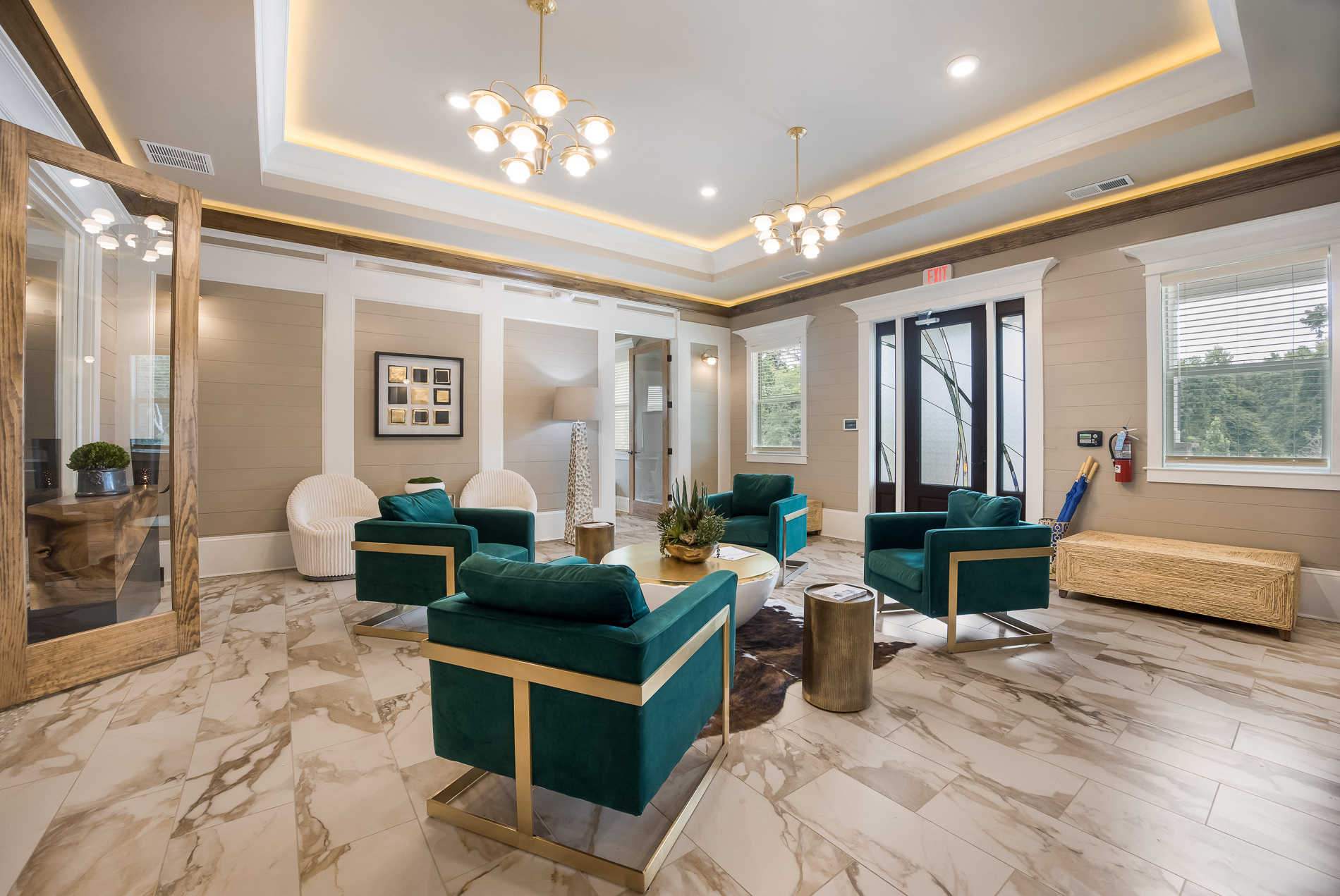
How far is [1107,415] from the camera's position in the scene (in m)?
4.54

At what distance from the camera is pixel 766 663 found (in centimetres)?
308

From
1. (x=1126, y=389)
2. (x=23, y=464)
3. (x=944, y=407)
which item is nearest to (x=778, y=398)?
(x=944, y=407)

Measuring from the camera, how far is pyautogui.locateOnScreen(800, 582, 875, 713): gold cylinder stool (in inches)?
98.1

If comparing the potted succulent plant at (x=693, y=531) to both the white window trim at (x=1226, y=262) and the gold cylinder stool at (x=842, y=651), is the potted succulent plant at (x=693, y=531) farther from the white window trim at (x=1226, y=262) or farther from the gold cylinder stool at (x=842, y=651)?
the white window trim at (x=1226, y=262)

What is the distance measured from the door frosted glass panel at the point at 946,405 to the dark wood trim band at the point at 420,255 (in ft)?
10.4

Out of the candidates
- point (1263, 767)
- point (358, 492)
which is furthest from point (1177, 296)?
point (358, 492)

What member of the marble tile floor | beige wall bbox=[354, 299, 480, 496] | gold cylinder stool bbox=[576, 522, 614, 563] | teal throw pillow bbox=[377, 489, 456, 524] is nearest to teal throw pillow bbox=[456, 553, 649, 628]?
the marble tile floor

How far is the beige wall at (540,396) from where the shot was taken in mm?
6180

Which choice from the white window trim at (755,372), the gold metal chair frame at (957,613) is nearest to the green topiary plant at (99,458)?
the gold metal chair frame at (957,613)

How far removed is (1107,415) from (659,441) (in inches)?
213

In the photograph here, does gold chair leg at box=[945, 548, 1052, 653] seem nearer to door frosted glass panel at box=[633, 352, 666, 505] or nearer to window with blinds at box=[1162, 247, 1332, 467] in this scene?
window with blinds at box=[1162, 247, 1332, 467]

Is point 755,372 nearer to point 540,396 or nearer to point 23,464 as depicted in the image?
point 540,396

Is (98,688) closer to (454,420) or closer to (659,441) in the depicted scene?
(454,420)

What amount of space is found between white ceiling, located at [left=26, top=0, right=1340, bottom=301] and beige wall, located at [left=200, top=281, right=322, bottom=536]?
84 cm
